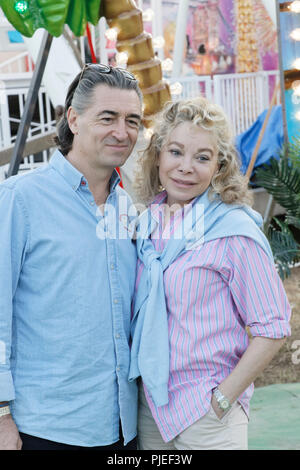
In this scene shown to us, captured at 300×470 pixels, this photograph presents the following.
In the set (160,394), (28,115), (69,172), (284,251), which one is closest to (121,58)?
(28,115)

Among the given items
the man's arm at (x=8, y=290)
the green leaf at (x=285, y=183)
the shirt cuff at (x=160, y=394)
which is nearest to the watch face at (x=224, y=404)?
the shirt cuff at (x=160, y=394)

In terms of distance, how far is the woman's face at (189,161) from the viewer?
1768mm

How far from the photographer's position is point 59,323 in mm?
1604

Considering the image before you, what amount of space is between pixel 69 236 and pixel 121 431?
59 centimetres

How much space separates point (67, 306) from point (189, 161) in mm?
569

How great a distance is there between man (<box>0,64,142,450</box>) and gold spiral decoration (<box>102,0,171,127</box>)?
6.17 feet

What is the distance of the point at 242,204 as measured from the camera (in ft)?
5.80

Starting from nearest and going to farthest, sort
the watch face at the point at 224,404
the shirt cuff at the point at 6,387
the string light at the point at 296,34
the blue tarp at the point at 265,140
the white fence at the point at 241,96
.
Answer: the shirt cuff at the point at 6,387
the watch face at the point at 224,404
the string light at the point at 296,34
the blue tarp at the point at 265,140
the white fence at the point at 241,96

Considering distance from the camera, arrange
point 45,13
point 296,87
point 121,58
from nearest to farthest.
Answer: point 45,13 < point 121,58 < point 296,87

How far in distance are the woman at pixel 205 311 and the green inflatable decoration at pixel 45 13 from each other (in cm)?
178

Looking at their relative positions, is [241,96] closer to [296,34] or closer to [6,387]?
[296,34]

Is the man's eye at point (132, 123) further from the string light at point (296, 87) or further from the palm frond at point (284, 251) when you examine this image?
the string light at point (296, 87)
